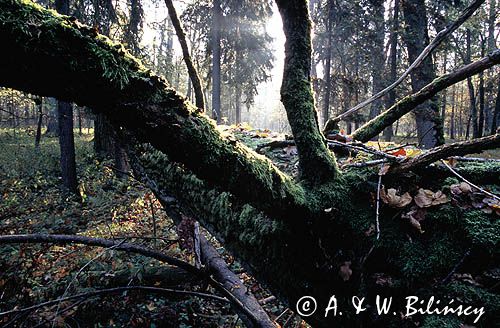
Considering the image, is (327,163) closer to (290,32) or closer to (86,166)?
(290,32)

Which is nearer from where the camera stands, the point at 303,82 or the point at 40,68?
the point at 40,68

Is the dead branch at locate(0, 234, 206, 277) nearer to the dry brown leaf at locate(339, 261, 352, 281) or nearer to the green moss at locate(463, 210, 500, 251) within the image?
the dry brown leaf at locate(339, 261, 352, 281)

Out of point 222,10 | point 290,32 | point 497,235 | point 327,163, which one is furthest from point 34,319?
point 222,10

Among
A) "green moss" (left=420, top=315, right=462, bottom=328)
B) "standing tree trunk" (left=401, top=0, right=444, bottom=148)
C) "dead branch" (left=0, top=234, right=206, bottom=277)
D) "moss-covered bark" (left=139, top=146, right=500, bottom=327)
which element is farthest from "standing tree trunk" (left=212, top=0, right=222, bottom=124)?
"green moss" (left=420, top=315, right=462, bottom=328)

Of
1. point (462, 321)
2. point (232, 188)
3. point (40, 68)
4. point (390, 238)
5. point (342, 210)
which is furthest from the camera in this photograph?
point (342, 210)

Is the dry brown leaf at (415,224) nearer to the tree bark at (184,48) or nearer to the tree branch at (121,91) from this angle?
the tree branch at (121,91)

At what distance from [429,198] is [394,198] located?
0.17 m

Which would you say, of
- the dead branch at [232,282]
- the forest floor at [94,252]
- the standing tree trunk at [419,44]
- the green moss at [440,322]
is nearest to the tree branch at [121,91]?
the green moss at [440,322]

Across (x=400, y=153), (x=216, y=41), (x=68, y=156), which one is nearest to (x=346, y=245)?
(x=400, y=153)

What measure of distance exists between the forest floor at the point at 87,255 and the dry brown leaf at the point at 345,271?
1.20m

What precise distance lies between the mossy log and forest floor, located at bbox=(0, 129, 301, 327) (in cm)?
78

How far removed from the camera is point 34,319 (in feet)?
11.5

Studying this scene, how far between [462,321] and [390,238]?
16.1 inches

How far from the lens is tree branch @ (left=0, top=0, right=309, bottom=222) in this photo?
89 centimetres
